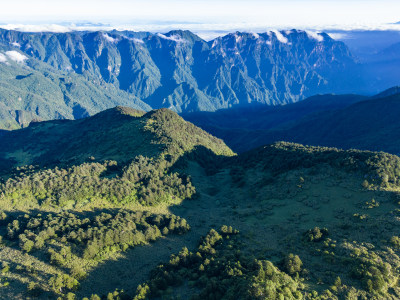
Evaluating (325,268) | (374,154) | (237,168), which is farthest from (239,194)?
(325,268)

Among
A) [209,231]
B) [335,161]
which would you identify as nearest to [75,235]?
[209,231]

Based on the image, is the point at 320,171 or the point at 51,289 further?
the point at 320,171

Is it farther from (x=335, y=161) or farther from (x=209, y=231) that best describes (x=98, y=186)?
(x=335, y=161)

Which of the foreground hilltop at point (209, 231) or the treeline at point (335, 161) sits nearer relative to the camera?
the foreground hilltop at point (209, 231)

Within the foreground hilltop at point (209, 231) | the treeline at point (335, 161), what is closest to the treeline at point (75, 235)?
the foreground hilltop at point (209, 231)

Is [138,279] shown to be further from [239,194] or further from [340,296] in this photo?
[239,194]

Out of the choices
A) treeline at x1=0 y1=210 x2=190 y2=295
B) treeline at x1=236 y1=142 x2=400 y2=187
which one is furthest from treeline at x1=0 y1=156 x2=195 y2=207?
treeline at x1=236 y1=142 x2=400 y2=187

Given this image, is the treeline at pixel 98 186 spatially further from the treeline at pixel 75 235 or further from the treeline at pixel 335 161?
the treeline at pixel 335 161
